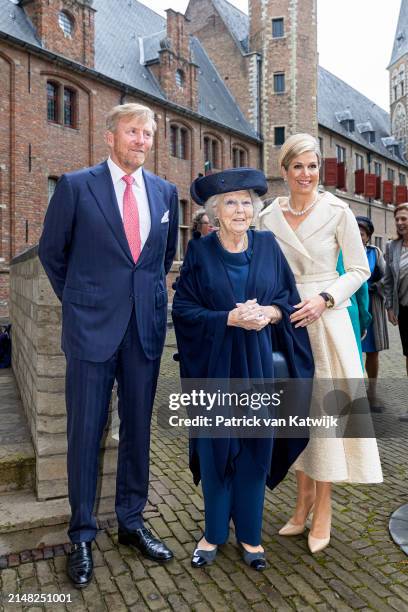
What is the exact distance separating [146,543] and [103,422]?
68cm

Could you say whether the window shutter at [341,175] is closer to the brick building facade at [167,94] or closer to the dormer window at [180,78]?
the brick building facade at [167,94]

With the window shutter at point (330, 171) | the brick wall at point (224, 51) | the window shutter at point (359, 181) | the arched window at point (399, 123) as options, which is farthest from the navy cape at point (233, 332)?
the arched window at point (399, 123)

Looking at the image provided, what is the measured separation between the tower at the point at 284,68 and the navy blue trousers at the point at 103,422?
81.0ft

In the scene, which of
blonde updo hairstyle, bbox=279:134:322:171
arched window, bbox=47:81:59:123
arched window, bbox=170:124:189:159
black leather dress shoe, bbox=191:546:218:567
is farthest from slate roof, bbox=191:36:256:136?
black leather dress shoe, bbox=191:546:218:567

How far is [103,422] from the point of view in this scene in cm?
264

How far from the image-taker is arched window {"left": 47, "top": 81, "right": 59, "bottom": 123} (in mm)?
17594

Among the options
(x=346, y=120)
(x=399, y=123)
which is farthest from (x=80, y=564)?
(x=399, y=123)

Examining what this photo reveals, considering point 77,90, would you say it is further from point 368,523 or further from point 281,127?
point 368,523

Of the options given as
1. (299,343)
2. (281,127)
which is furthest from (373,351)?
(281,127)

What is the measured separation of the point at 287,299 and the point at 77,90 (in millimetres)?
18228

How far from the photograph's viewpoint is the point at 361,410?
2.78 meters

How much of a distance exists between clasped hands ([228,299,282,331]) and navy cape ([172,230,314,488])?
0.17ft

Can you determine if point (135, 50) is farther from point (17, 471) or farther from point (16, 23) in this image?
point (17, 471)

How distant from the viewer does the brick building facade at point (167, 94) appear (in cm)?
1642
